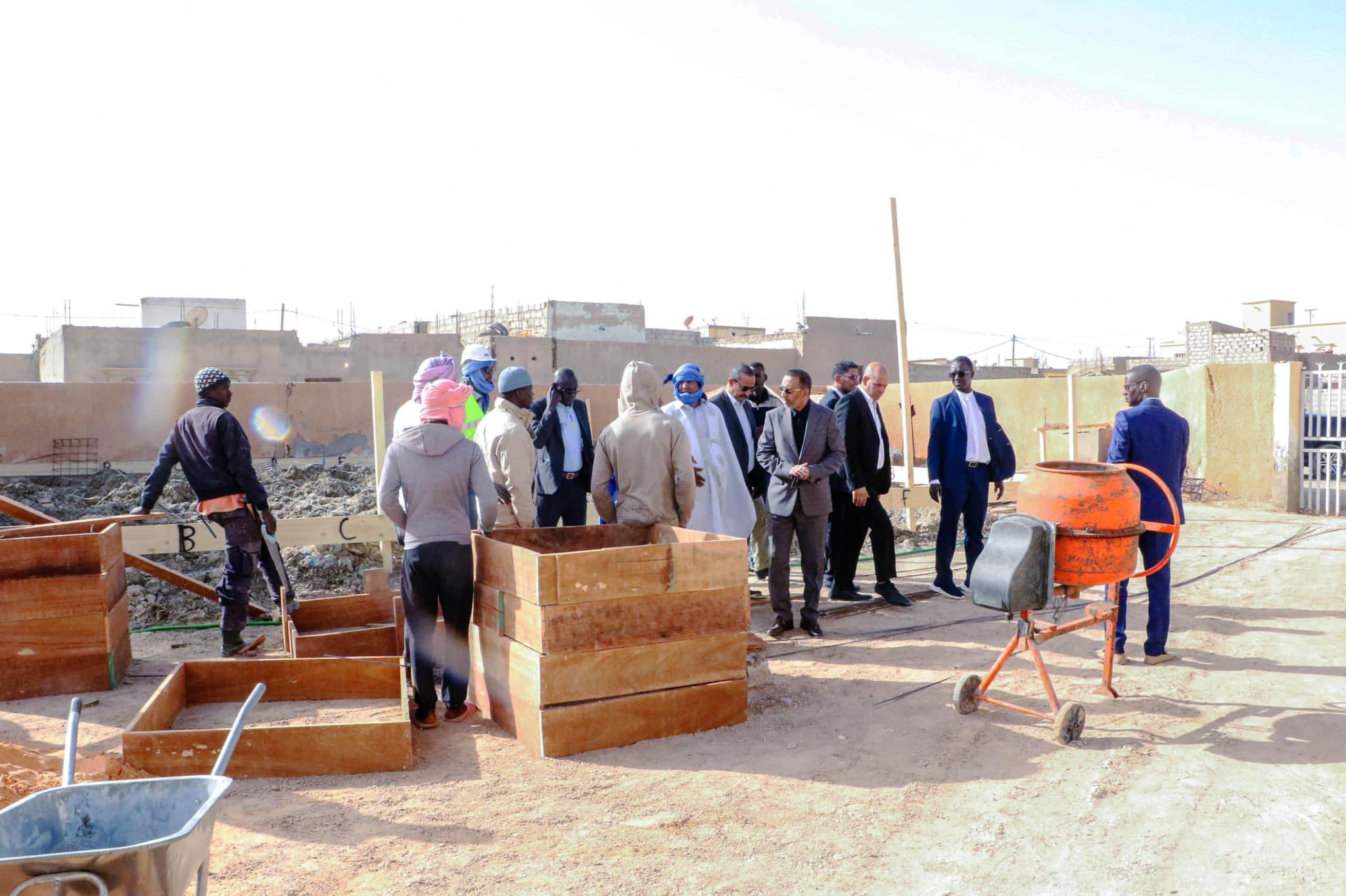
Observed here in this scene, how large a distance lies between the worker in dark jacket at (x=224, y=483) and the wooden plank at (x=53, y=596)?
0.63 meters

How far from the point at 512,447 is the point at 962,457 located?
155 inches

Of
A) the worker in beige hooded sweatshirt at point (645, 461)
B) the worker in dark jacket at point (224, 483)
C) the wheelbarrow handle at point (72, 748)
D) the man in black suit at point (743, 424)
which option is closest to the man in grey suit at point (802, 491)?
the man in black suit at point (743, 424)

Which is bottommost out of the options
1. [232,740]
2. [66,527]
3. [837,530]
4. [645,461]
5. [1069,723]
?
[1069,723]

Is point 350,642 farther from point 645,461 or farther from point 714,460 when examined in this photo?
point 714,460

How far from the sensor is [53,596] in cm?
566

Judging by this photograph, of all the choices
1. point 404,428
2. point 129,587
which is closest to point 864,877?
point 404,428

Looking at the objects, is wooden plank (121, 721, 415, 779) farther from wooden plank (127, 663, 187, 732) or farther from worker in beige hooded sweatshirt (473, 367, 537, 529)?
worker in beige hooded sweatshirt (473, 367, 537, 529)

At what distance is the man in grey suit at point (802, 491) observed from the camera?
6.62 metres

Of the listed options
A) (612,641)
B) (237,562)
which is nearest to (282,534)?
(237,562)

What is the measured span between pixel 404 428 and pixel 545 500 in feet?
5.75

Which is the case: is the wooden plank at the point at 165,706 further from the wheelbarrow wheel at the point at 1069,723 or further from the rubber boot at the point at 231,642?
the wheelbarrow wheel at the point at 1069,723

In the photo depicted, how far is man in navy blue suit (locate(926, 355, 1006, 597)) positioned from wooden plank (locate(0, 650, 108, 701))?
20.0 ft

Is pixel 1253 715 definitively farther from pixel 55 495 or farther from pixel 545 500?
pixel 55 495

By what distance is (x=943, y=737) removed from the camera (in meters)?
4.78
